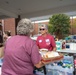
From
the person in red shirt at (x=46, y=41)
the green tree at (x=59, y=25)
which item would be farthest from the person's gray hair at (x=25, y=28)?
the green tree at (x=59, y=25)

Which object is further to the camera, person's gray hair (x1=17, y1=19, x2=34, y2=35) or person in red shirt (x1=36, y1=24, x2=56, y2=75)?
person in red shirt (x1=36, y1=24, x2=56, y2=75)

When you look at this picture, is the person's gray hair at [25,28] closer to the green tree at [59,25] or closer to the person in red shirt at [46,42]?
the person in red shirt at [46,42]

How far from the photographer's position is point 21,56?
3.64ft

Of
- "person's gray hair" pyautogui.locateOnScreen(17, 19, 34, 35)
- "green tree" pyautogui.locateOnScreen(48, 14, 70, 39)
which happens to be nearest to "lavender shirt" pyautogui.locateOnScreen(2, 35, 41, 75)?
"person's gray hair" pyautogui.locateOnScreen(17, 19, 34, 35)

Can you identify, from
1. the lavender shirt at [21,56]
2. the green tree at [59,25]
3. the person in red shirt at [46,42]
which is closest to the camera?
the lavender shirt at [21,56]

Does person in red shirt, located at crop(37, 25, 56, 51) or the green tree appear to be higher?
the green tree

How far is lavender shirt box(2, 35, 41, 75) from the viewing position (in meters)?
1.10

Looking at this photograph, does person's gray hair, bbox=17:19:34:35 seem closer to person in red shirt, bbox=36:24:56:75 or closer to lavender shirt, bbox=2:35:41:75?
lavender shirt, bbox=2:35:41:75

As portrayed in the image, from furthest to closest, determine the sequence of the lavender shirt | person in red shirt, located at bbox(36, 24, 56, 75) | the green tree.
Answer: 1. the green tree
2. person in red shirt, located at bbox(36, 24, 56, 75)
3. the lavender shirt

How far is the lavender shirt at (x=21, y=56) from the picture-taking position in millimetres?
1101

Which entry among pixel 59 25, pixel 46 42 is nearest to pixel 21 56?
pixel 46 42

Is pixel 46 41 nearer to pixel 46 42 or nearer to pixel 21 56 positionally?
pixel 46 42

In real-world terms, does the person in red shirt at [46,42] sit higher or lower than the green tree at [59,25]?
lower

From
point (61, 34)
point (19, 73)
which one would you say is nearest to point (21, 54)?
point (19, 73)
